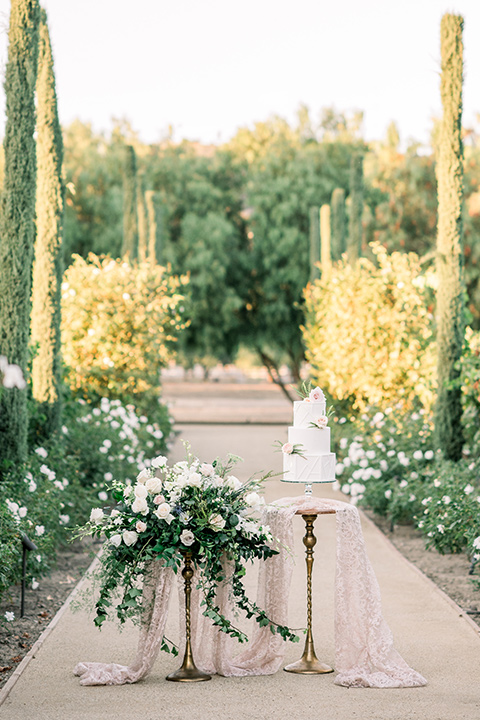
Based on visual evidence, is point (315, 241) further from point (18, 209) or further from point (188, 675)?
point (188, 675)

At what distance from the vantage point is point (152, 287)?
60.3ft

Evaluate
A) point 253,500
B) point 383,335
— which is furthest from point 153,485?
point 383,335

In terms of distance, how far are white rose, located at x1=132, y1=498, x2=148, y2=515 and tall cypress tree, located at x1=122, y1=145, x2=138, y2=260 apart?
1448cm

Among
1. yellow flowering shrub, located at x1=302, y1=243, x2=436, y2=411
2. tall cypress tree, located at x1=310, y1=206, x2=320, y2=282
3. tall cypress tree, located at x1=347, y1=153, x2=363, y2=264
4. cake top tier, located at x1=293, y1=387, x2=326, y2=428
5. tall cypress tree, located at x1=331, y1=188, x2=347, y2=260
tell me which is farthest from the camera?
tall cypress tree, located at x1=310, y1=206, x2=320, y2=282

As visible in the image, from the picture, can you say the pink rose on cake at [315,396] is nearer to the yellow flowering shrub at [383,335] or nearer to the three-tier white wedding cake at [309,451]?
the three-tier white wedding cake at [309,451]

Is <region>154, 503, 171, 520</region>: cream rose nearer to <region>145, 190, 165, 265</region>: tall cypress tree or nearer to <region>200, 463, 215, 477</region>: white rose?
<region>200, 463, 215, 477</region>: white rose

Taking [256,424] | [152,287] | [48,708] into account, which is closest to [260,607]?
[48,708]

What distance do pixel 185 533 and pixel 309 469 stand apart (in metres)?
0.89

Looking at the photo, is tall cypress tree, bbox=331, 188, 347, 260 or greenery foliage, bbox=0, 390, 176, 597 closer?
greenery foliage, bbox=0, 390, 176, 597

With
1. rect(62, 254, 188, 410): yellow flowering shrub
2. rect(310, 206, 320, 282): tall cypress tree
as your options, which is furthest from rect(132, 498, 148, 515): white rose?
rect(310, 206, 320, 282): tall cypress tree

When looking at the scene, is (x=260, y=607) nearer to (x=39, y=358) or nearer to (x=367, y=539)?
(x=367, y=539)

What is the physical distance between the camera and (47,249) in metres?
13.1

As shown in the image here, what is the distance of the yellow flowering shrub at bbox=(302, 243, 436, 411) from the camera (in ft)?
51.5

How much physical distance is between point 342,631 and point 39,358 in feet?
23.9
